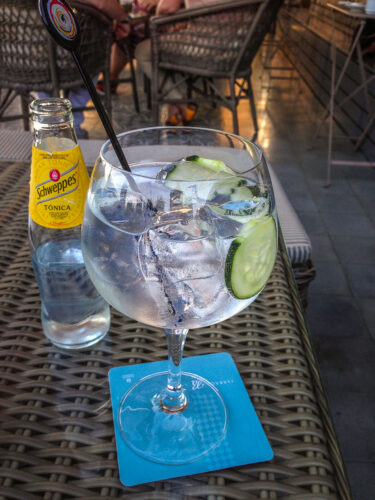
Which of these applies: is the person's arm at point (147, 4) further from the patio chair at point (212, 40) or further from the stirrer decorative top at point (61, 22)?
the stirrer decorative top at point (61, 22)

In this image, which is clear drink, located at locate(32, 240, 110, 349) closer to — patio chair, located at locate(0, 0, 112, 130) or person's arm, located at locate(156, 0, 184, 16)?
patio chair, located at locate(0, 0, 112, 130)

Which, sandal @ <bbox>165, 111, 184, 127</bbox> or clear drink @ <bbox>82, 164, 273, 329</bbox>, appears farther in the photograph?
sandal @ <bbox>165, 111, 184, 127</bbox>

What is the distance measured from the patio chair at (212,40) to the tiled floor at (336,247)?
0.56 meters

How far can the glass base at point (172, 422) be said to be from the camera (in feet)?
1.46

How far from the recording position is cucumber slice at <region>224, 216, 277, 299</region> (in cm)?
36

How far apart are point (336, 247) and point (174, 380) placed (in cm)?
152

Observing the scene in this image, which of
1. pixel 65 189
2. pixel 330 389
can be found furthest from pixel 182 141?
pixel 330 389

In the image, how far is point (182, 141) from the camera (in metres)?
0.53

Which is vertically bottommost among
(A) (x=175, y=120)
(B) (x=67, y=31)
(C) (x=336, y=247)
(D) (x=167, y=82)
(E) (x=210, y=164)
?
(C) (x=336, y=247)

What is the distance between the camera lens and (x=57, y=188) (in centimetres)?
51

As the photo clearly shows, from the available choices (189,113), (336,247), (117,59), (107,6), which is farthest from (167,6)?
(336,247)

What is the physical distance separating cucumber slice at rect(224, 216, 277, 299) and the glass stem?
98mm

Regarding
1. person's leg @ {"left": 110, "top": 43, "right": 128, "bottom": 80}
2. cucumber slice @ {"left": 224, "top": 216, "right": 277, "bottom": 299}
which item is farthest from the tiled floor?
cucumber slice @ {"left": 224, "top": 216, "right": 277, "bottom": 299}

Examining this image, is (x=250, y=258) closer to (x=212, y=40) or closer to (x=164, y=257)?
(x=164, y=257)
